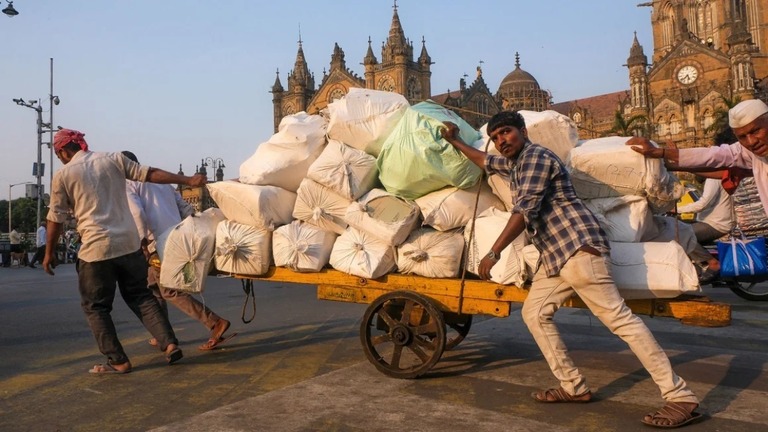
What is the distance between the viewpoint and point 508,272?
388 centimetres

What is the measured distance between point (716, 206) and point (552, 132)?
139 inches

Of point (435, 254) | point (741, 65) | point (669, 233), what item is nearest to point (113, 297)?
point (435, 254)

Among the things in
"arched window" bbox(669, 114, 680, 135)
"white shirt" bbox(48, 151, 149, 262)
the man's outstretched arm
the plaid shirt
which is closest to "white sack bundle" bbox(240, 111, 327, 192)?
"white shirt" bbox(48, 151, 149, 262)

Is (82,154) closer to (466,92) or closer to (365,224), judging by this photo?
(365,224)

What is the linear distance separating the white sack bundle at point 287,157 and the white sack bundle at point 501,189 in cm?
142

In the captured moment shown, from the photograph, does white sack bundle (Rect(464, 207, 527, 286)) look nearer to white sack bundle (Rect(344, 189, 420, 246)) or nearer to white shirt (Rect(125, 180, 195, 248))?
white sack bundle (Rect(344, 189, 420, 246))

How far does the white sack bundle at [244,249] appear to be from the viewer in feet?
15.5

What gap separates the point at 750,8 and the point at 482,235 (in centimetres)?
7114

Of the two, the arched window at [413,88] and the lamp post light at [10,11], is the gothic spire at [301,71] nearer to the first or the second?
the arched window at [413,88]

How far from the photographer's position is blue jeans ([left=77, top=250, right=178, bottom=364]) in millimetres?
4684

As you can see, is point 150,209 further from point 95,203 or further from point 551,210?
point 551,210

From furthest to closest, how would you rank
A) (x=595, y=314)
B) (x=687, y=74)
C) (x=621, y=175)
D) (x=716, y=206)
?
(x=687, y=74), (x=716, y=206), (x=621, y=175), (x=595, y=314)

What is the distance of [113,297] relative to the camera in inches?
189

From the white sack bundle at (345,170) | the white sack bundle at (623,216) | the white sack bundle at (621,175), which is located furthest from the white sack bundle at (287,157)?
the white sack bundle at (623,216)
